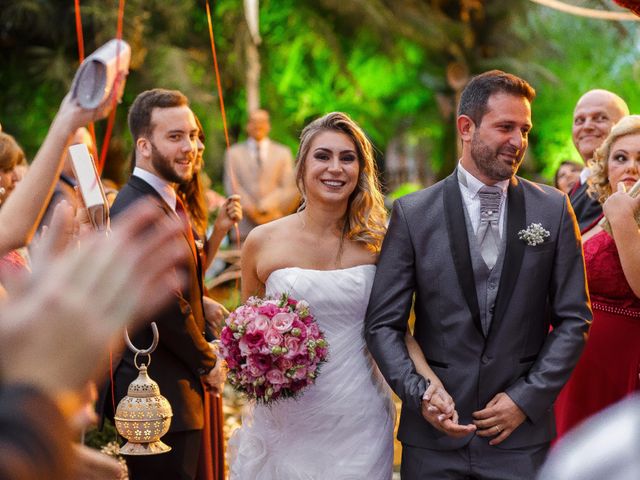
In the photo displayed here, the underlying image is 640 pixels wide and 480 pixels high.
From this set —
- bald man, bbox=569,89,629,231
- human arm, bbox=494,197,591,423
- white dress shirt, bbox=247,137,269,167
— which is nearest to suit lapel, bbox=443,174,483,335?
human arm, bbox=494,197,591,423

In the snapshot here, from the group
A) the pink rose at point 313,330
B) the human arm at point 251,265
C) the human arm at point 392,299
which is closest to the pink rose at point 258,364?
the pink rose at point 313,330

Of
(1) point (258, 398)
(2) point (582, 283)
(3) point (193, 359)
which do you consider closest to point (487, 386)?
(2) point (582, 283)

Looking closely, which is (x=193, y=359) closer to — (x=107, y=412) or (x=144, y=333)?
(x=144, y=333)

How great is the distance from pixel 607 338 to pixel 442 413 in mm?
1404

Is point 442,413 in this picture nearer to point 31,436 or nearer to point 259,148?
point 31,436

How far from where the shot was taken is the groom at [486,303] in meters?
3.85

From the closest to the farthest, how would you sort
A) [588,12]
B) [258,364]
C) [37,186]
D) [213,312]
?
[37,186]
[258,364]
[213,312]
[588,12]

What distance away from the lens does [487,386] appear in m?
3.91

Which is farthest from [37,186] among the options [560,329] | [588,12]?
A: [588,12]

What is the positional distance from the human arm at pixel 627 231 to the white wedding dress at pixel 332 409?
1154mm

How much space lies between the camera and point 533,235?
12.9 feet

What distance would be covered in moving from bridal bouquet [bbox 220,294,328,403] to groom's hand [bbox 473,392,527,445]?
78cm

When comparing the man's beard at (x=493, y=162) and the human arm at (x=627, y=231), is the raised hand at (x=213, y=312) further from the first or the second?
the human arm at (x=627, y=231)

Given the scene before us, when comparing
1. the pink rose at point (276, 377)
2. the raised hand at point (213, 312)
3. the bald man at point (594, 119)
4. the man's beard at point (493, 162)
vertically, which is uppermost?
the bald man at point (594, 119)
